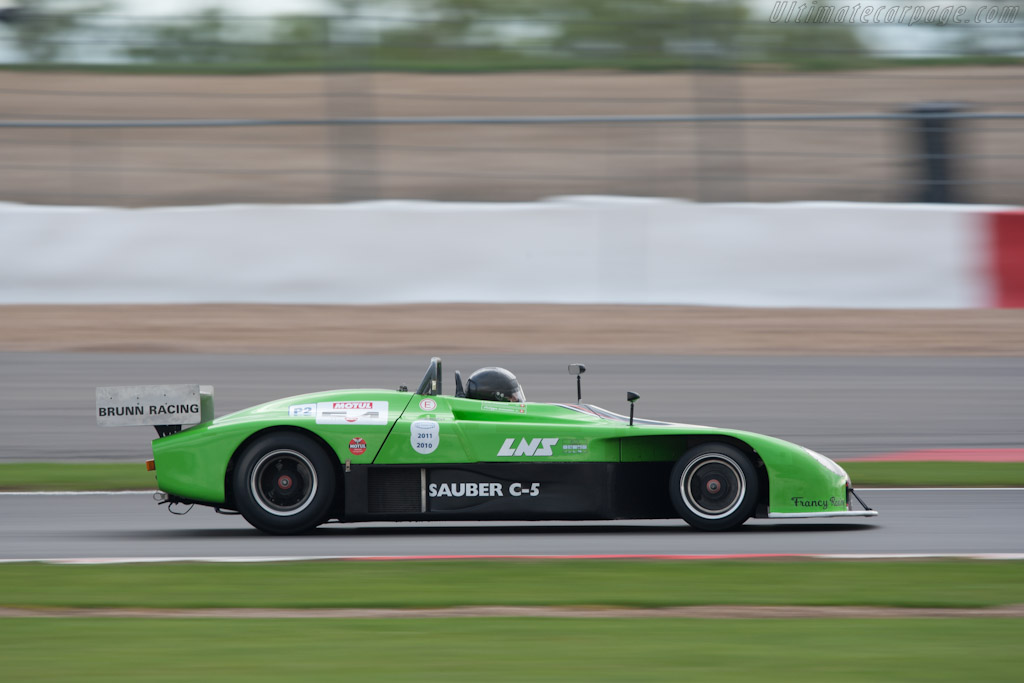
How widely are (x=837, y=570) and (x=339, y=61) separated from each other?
12202 millimetres

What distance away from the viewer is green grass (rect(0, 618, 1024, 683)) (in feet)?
16.0

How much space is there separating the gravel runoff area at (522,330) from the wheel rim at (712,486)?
6.61 meters

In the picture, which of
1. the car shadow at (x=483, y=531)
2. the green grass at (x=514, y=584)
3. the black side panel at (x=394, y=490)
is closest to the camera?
the green grass at (x=514, y=584)

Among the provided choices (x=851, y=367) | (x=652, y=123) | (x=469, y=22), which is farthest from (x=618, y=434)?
(x=469, y=22)

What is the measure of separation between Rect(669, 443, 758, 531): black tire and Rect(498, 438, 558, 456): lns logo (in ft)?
2.38

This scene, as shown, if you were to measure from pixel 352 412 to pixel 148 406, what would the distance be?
117 cm

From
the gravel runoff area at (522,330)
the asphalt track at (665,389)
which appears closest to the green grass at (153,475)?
the asphalt track at (665,389)

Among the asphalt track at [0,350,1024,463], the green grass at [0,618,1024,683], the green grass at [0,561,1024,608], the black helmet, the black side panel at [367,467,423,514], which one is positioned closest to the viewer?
the green grass at [0,618,1024,683]

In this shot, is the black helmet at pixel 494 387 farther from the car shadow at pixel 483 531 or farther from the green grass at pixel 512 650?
the green grass at pixel 512 650

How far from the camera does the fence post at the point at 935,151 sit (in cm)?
1527

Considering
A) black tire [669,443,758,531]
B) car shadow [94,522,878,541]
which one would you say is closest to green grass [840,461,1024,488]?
car shadow [94,522,878,541]

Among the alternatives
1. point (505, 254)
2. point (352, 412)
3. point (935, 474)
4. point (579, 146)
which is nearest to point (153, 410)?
point (352, 412)

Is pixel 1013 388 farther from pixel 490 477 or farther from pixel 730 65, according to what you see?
pixel 490 477

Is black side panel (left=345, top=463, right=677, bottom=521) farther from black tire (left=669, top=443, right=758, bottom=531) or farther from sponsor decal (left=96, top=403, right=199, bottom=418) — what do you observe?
sponsor decal (left=96, top=403, right=199, bottom=418)
